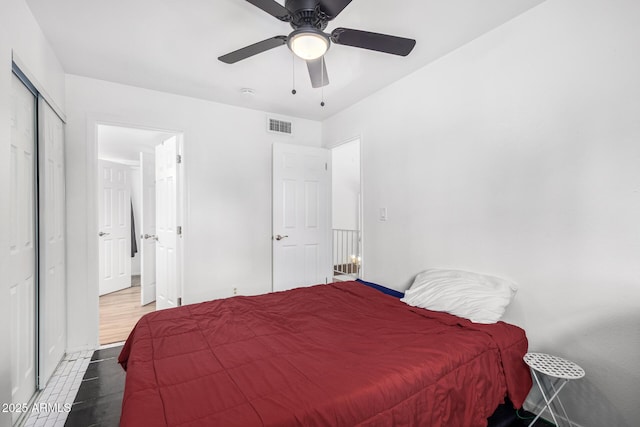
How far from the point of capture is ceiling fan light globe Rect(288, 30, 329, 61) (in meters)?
1.54

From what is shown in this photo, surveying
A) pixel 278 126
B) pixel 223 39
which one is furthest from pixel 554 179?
pixel 278 126

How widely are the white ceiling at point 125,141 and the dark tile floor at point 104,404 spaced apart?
93.1 inches

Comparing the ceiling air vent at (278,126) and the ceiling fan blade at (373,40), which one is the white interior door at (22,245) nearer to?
the ceiling fan blade at (373,40)

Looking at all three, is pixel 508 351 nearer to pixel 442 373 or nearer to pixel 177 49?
pixel 442 373

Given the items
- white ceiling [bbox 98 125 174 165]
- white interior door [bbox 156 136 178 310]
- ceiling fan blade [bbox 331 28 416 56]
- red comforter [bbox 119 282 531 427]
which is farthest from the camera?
white ceiling [bbox 98 125 174 165]

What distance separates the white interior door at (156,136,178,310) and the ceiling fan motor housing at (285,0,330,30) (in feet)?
7.53

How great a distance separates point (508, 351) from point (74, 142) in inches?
148

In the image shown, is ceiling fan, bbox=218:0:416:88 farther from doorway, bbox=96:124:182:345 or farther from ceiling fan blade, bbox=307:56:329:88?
doorway, bbox=96:124:182:345

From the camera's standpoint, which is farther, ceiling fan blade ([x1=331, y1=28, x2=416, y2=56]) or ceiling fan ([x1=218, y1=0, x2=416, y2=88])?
ceiling fan blade ([x1=331, y1=28, x2=416, y2=56])

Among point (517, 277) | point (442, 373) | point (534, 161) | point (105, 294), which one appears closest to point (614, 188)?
point (534, 161)

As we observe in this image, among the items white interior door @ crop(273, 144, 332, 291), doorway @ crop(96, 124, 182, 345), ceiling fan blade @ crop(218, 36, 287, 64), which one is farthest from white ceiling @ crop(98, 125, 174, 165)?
ceiling fan blade @ crop(218, 36, 287, 64)

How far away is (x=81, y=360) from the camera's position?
2592 millimetres

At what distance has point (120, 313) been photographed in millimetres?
3773

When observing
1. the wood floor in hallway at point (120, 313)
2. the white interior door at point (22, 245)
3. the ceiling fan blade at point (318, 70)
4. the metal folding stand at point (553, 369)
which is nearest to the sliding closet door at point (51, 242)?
the white interior door at point (22, 245)
